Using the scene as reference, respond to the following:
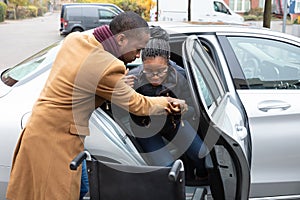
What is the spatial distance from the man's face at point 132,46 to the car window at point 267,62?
3.57ft

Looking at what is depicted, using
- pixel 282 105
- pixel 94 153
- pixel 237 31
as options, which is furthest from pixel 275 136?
pixel 94 153

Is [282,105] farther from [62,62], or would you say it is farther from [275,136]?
[62,62]

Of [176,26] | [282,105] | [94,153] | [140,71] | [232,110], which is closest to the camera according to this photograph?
[232,110]

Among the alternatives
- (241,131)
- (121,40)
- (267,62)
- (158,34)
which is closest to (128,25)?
(121,40)

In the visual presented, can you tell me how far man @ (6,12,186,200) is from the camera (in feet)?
6.36

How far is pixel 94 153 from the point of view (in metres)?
2.42

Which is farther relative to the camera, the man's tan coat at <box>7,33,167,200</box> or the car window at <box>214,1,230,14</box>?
the car window at <box>214,1,230,14</box>

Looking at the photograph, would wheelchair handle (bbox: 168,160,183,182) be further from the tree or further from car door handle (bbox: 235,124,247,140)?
the tree

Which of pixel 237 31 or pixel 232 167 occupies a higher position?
pixel 237 31

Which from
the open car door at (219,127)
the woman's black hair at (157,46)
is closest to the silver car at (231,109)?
the open car door at (219,127)

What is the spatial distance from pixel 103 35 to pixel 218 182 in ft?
3.55

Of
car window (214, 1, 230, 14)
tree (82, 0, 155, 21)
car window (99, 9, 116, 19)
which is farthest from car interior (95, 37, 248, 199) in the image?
tree (82, 0, 155, 21)

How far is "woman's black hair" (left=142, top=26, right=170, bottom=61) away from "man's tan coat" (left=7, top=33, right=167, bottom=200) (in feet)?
1.51

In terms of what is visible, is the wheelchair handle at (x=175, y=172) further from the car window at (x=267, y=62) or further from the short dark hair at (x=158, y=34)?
the car window at (x=267, y=62)
